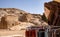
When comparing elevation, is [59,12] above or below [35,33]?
above

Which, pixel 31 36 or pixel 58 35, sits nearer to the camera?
pixel 58 35

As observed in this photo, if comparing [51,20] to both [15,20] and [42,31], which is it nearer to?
[42,31]

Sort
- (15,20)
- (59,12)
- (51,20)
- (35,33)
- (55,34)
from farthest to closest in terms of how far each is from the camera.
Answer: (15,20)
(51,20)
(59,12)
(35,33)
(55,34)

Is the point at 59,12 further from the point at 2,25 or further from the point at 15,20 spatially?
the point at 15,20

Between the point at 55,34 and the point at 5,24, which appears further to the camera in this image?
the point at 5,24

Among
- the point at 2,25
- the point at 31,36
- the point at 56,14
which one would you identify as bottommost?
the point at 2,25

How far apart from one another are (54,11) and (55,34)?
5.27 ft

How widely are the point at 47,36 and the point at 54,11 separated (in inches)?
64.0

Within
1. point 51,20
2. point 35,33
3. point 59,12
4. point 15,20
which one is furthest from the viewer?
point 15,20

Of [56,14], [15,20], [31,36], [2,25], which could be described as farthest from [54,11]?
[15,20]

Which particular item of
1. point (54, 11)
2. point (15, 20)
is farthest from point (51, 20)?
point (15, 20)

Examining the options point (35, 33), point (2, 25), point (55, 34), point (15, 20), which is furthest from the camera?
point (15, 20)

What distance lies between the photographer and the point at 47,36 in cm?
423

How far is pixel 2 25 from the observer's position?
39.5 meters
